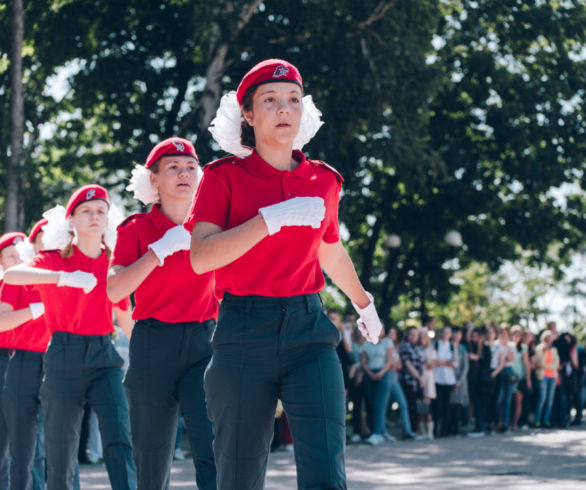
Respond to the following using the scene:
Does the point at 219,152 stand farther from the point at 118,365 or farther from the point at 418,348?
the point at 118,365

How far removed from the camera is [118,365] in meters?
5.69

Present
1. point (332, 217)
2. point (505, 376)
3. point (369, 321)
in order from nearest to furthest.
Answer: point (332, 217)
point (369, 321)
point (505, 376)

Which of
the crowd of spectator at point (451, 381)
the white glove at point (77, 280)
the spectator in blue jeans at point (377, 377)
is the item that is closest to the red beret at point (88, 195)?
the white glove at point (77, 280)

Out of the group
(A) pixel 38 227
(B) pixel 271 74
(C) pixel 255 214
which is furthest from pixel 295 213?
(A) pixel 38 227

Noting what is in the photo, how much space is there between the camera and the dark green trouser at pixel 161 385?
4805mm

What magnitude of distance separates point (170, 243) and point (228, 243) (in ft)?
4.90

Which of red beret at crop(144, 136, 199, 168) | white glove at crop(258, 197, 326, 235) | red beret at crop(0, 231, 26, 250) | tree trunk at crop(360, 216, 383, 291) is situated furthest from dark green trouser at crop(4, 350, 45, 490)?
tree trunk at crop(360, 216, 383, 291)

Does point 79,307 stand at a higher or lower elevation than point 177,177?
lower

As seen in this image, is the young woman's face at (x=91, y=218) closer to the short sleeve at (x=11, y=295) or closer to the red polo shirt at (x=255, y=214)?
the short sleeve at (x=11, y=295)

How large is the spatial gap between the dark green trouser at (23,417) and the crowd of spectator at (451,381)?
291 inches

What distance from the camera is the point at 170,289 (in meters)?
4.89

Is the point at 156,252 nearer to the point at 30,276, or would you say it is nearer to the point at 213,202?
the point at 213,202

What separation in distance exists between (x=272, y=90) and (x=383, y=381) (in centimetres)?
1148

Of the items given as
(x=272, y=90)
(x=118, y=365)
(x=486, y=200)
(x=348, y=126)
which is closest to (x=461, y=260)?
(x=486, y=200)
